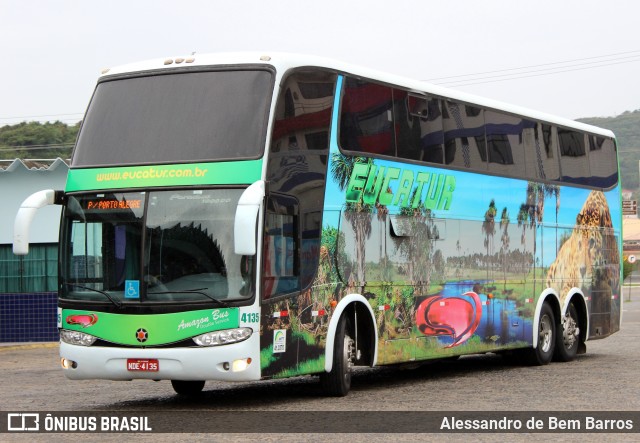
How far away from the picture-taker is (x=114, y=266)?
43.4ft

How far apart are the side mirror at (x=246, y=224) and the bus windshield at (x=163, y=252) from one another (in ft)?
2.48

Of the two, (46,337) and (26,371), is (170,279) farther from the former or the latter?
(46,337)

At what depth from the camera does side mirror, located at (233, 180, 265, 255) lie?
38.9 feet

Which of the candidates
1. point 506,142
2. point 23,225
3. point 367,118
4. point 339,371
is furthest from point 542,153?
point 23,225

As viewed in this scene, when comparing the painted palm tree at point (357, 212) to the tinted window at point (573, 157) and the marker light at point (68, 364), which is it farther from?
the tinted window at point (573, 157)

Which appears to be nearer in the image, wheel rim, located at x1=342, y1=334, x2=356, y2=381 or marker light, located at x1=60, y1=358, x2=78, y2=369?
marker light, located at x1=60, y1=358, x2=78, y2=369

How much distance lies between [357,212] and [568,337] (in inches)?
299

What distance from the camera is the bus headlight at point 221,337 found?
41.8ft

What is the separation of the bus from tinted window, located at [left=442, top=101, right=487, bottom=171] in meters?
0.06

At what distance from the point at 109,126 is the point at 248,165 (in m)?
1.89

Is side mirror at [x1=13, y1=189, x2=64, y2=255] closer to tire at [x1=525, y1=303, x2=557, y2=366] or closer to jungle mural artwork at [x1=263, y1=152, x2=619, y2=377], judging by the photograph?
jungle mural artwork at [x1=263, y1=152, x2=619, y2=377]

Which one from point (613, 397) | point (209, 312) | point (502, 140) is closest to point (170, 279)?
point (209, 312)

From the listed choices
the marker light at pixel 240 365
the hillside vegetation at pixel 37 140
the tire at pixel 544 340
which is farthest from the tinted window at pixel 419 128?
the hillside vegetation at pixel 37 140

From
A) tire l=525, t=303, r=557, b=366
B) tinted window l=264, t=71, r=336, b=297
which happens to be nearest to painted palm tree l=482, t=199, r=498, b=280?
tire l=525, t=303, r=557, b=366
